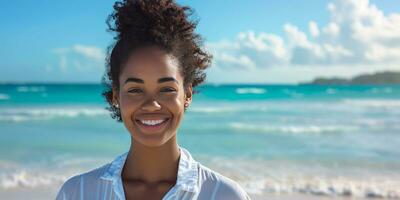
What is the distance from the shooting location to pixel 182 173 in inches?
79.4

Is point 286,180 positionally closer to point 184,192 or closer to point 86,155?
point 86,155

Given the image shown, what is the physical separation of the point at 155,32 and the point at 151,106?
0.28 meters

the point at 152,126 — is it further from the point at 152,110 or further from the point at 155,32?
the point at 155,32

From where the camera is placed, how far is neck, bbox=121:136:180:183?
2.09 m

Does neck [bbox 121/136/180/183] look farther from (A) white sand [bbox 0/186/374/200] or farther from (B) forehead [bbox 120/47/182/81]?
(A) white sand [bbox 0/186/374/200]

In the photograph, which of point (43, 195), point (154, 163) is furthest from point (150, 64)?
point (43, 195)

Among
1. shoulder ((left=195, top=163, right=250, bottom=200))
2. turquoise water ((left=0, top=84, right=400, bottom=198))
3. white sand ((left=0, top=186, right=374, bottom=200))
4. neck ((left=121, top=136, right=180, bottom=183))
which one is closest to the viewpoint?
shoulder ((left=195, top=163, right=250, bottom=200))

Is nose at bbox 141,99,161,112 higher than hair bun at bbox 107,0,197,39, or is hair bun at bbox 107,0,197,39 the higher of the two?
hair bun at bbox 107,0,197,39

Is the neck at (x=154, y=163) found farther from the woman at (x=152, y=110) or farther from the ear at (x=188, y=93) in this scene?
the ear at (x=188, y=93)

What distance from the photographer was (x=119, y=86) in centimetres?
208

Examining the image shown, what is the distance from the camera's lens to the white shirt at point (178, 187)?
1.91 m

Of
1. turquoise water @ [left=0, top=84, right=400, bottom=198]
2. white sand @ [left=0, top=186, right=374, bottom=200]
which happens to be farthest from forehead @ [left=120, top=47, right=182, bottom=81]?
white sand @ [left=0, top=186, right=374, bottom=200]

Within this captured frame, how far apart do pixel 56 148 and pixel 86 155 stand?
1.17m

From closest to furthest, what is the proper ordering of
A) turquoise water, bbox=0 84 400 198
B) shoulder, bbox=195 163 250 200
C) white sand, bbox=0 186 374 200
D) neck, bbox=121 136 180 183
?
shoulder, bbox=195 163 250 200 → neck, bbox=121 136 180 183 → white sand, bbox=0 186 374 200 → turquoise water, bbox=0 84 400 198
